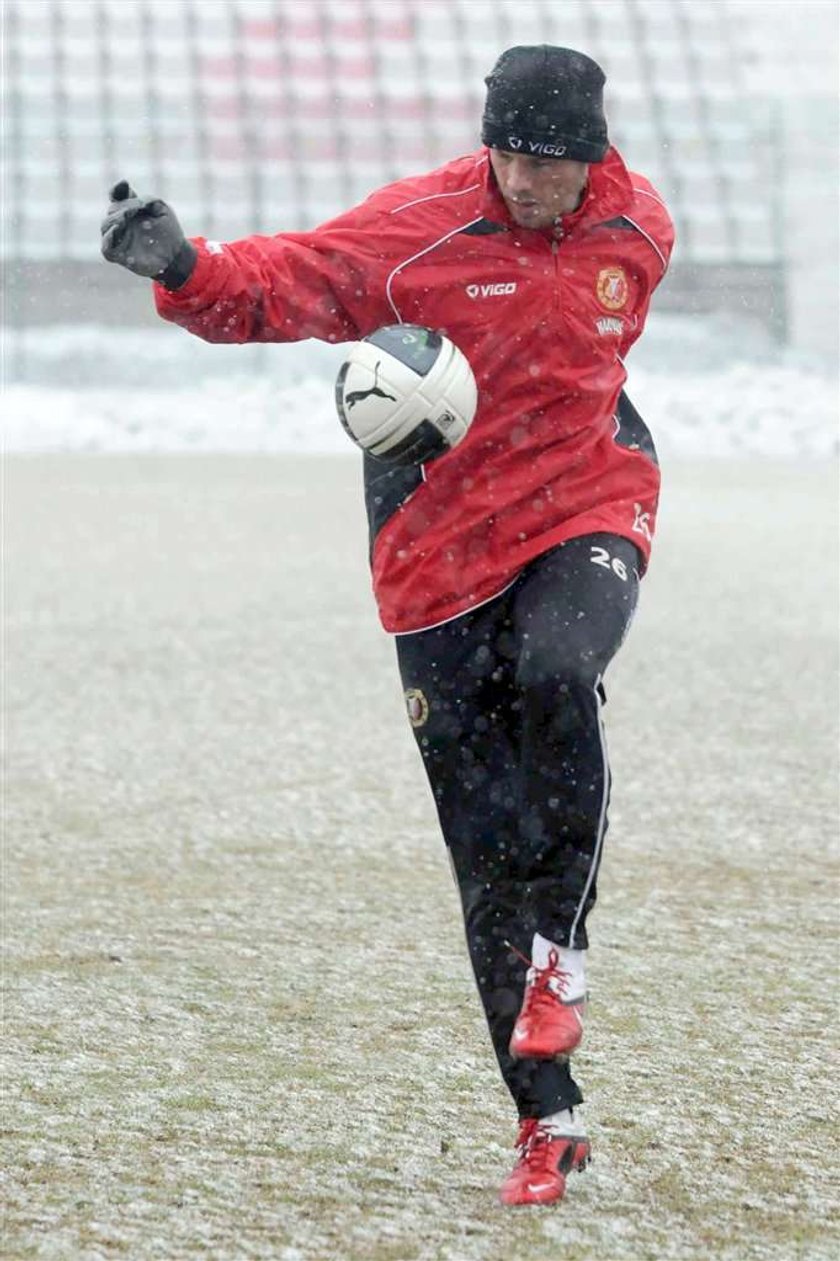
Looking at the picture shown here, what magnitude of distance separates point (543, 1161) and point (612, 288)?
155 cm

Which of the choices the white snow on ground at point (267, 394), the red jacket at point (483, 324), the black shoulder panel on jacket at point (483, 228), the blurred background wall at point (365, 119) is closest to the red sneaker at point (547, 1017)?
the red jacket at point (483, 324)

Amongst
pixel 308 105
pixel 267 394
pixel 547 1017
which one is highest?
pixel 308 105

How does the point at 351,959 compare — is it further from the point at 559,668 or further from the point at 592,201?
the point at 592,201

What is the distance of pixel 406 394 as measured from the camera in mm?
3977

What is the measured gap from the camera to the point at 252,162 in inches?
1342

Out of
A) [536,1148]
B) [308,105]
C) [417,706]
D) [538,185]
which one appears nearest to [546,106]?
[538,185]

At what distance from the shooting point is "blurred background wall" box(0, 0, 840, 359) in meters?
32.8

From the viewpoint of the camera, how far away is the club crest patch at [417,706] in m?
4.16

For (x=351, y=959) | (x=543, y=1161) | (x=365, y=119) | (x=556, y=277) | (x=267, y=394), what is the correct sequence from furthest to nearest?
(x=365, y=119), (x=267, y=394), (x=351, y=959), (x=556, y=277), (x=543, y=1161)

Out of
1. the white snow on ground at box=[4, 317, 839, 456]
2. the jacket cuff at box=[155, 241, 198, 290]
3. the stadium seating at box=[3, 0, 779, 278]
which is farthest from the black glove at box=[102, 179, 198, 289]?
the stadium seating at box=[3, 0, 779, 278]

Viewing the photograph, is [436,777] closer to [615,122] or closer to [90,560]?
[90,560]

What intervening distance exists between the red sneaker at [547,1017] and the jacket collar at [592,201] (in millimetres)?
1292

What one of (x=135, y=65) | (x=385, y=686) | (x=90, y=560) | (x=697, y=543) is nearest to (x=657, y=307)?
(x=135, y=65)

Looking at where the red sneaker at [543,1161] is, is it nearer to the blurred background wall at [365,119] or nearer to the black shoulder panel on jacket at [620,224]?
the black shoulder panel on jacket at [620,224]
